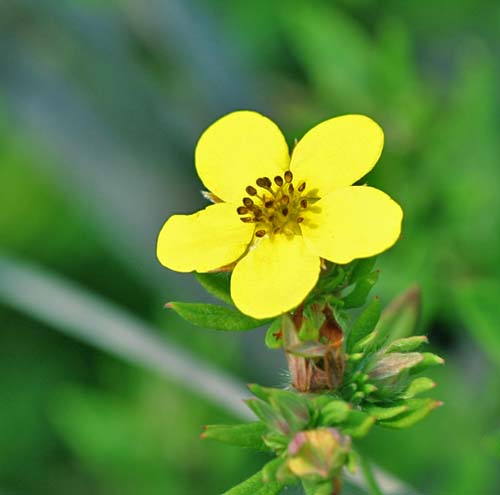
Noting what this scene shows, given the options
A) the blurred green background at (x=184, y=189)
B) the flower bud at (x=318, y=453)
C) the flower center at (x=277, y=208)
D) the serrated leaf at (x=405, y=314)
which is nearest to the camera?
the flower bud at (x=318, y=453)

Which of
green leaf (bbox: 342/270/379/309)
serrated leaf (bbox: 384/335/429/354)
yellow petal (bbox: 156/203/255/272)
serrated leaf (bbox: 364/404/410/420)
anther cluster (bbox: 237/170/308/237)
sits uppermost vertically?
anther cluster (bbox: 237/170/308/237)

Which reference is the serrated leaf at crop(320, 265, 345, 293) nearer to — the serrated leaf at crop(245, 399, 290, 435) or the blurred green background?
the serrated leaf at crop(245, 399, 290, 435)

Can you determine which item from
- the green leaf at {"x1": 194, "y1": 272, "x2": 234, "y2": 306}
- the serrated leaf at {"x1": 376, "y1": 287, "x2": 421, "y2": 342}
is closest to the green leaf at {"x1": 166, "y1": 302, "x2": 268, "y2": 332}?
the green leaf at {"x1": 194, "y1": 272, "x2": 234, "y2": 306}

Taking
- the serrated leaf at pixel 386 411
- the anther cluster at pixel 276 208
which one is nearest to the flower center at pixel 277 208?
the anther cluster at pixel 276 208

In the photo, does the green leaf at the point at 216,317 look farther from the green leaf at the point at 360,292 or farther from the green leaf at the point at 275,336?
the green leaf at the point at 360,292

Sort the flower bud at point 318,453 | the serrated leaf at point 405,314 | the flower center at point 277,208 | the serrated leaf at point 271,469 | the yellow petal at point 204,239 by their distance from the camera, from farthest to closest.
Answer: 1. the serrated leaf at point 405,314
2. the flower center at point 277,208
3. the yellow petal at point 204,239
4. the serrated leaf at point 271,469
5. the flower bud at point 318,453

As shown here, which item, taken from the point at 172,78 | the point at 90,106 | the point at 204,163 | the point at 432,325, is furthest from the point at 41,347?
the point at 204,163
